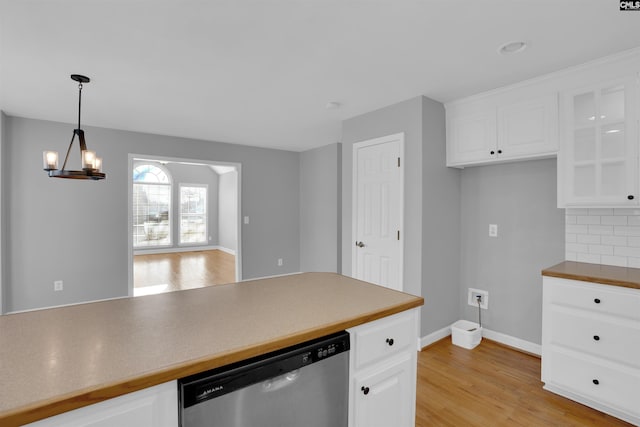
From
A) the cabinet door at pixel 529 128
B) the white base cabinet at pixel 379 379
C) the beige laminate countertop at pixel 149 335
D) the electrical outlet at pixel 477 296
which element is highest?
the cabinet door at pixel 529 128

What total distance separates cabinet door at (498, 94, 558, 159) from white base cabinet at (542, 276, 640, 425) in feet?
3.58

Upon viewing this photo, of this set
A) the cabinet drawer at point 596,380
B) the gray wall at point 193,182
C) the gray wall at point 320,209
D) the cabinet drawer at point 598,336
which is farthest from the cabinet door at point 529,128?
the gray wall at point 193,182

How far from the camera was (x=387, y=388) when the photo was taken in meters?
1.40

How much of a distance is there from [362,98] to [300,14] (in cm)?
145

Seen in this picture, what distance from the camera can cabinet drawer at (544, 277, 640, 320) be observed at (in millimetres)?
1894

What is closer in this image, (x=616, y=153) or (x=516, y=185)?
(x=616, y=153)

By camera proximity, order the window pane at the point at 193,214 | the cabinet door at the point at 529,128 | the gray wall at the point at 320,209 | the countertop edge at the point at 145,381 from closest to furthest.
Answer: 1. the countertop edge at the point at 145,381
2. the cabinet door at the point at 529,128
3. the gray wall at the point at 320,209
4. the window pane at the point at 193,214

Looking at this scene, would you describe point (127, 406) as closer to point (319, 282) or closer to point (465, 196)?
point (319, 282)

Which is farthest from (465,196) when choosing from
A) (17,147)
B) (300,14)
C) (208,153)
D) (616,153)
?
(17,147)

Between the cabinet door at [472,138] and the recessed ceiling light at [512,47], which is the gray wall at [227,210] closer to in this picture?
the cabinet door at [472,138]

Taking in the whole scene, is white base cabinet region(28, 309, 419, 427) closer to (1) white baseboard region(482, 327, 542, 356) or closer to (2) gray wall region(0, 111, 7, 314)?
(1) white baseboard region(482, 327, 542, 356)

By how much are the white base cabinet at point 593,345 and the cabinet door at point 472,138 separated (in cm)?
127

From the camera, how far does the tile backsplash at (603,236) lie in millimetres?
2297

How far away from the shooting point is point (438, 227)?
3.10 metres
